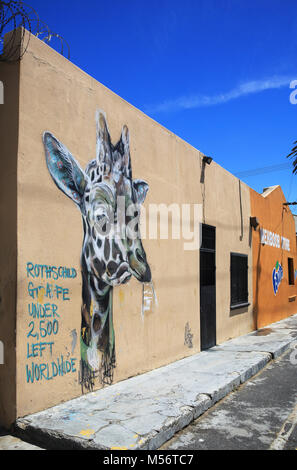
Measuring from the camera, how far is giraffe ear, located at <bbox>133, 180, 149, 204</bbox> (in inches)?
239

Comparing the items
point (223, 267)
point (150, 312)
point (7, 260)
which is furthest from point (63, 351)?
point (223, 267)

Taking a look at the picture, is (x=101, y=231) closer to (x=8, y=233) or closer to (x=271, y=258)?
(x=8, y=233)

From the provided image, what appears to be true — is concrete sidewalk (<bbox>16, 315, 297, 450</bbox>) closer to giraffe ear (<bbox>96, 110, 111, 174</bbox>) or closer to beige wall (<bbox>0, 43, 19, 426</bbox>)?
beige wall (<bbox>0, 43, 19, 426</bbox>)

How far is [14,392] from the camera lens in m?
3.87

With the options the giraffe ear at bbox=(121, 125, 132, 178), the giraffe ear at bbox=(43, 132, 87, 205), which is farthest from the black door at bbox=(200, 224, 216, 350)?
the giraffe ear at bbox=(43, 132, 87, 205)

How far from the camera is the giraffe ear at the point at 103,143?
532 centimetres

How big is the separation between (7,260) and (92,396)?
1.87 meters

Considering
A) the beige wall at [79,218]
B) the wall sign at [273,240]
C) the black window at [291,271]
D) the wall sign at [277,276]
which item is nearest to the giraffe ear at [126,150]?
the beige wall at [79,218]

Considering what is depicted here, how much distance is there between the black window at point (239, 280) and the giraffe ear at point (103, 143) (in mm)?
5397

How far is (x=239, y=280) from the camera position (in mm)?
10656

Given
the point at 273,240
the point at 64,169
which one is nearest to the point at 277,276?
the point at 273,240

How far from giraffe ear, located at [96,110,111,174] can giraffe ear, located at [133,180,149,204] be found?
70 cm

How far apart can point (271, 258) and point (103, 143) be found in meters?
9.72

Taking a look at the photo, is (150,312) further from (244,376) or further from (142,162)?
(142,162)
